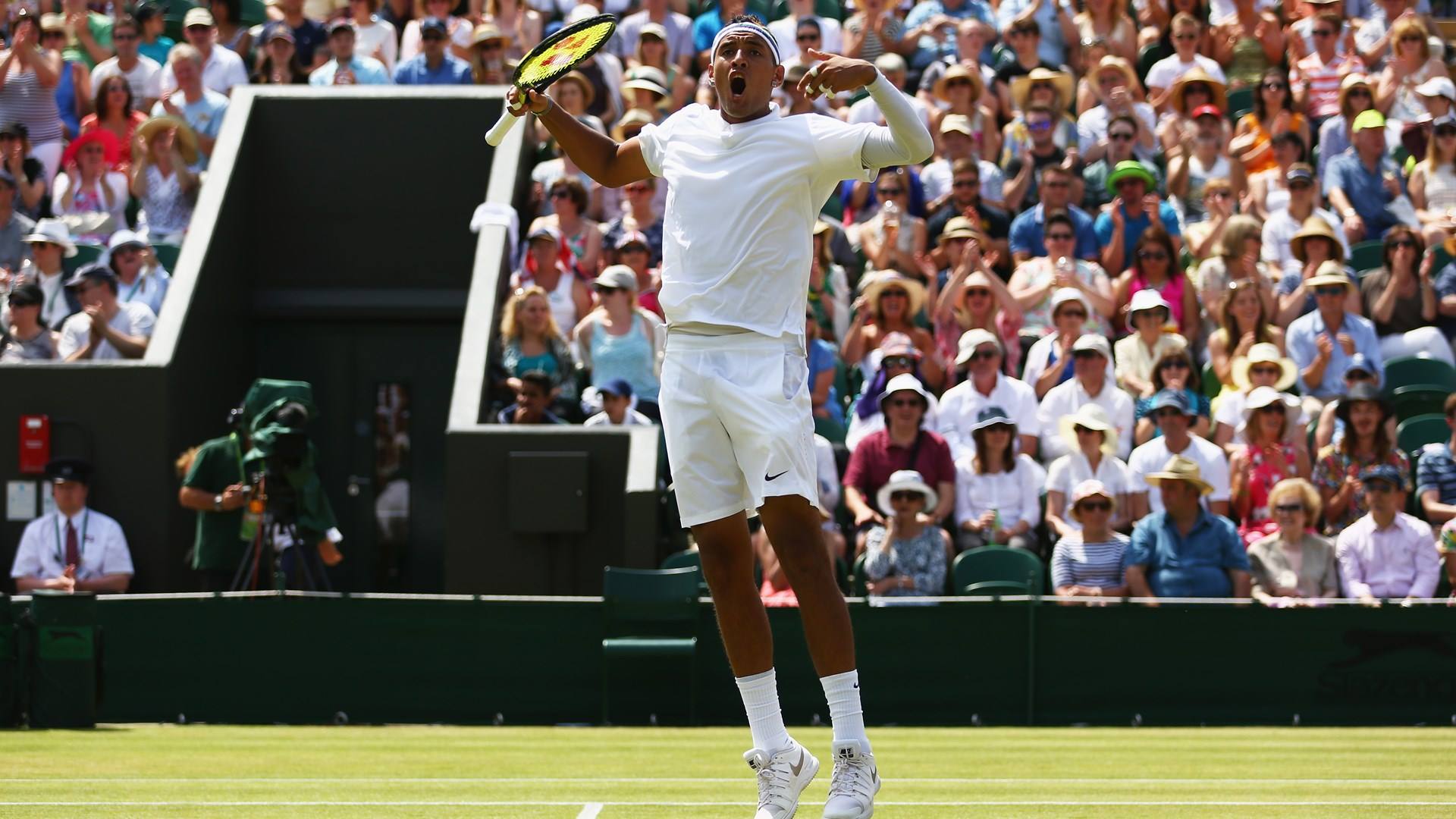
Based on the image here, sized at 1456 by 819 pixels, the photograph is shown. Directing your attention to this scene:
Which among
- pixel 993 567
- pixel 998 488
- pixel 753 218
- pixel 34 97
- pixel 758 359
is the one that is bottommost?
pixel 993 567

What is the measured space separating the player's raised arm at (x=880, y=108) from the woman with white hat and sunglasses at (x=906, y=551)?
239 inches

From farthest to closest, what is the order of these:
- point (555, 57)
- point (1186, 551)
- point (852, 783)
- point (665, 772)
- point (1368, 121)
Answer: point (1368, 121)
point (1186, 551)
point (665, 772)
point (555, 57)
point (852, 783)

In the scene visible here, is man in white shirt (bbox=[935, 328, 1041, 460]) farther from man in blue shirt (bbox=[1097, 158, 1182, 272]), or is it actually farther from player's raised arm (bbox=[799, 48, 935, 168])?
player's raised arm (bbox=[799, 48, 935, 168])

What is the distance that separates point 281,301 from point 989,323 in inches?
233

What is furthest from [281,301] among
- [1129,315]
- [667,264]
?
[667,264]

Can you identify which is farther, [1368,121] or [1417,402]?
[1368,121]

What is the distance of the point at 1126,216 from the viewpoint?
1448 centimetres

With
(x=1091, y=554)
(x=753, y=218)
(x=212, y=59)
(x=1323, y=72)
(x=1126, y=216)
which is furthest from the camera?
(x=212, y=59)

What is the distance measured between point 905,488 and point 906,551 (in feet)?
1.20

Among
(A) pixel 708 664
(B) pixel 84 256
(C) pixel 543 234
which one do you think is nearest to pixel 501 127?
(A) pixel 708 664

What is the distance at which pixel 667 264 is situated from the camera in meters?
5.86

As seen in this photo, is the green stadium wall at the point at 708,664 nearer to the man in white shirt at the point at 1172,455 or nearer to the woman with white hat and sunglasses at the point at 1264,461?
the man in white shirt at the point at 1172,455

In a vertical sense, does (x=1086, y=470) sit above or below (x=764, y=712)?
below

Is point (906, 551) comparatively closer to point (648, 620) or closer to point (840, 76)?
point (648, 620)
